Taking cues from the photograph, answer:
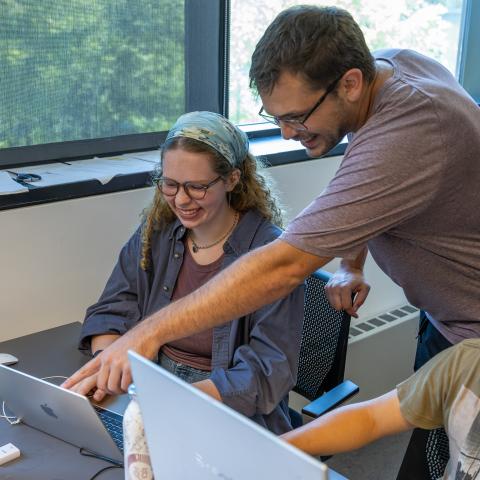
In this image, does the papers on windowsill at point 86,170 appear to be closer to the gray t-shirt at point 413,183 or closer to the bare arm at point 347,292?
the bare arm at point 347,292

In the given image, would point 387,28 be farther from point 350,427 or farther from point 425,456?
point 350,427

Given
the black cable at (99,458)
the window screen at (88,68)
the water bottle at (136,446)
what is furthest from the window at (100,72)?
the water bottle at (136,446)

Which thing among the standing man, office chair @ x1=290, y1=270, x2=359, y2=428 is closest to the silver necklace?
office chair @ x1=290, y1=270, x2=359, y2=428

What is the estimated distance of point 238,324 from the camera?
5.09 ft

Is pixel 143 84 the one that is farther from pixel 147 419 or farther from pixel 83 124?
pixel 147 419

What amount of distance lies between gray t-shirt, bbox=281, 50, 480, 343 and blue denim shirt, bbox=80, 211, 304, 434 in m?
0.33

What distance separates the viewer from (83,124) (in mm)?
2029

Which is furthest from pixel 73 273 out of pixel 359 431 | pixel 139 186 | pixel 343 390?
pixel 359 431

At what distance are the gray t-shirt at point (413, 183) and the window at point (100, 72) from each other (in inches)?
36.8

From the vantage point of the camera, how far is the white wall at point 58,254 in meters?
1.75

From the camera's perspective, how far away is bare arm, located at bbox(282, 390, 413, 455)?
116cm

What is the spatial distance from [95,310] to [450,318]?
33.0 inches

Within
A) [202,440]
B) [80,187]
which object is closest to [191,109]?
[80,187]

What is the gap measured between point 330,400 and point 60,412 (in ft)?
2.43
